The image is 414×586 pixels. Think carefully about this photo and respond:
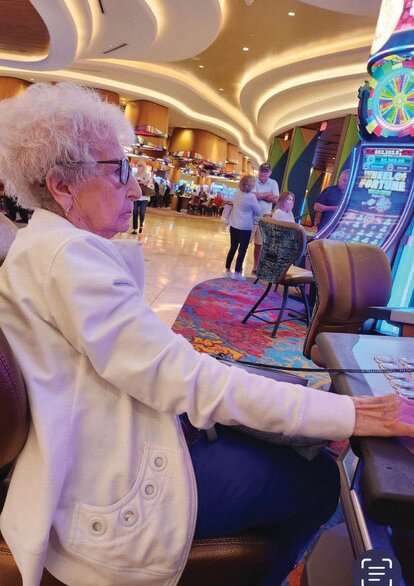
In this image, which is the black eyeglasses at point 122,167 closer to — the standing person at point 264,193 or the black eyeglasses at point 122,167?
the black eyeglasses at point 122,167

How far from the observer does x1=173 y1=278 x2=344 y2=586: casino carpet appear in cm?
317

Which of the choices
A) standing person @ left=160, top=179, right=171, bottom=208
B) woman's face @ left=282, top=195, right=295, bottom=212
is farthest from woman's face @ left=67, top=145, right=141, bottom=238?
standing person @ left=160, top=179, right=171, bottom=208

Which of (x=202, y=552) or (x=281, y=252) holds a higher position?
(x=281, y=252)

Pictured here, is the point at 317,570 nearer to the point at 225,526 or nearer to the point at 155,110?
the point at 225,526

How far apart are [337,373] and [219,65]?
26.7 feet

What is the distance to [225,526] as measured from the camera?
859 millimetres

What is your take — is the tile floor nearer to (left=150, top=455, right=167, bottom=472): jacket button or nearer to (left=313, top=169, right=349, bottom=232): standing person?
(left=313, top=169, right=349, bottom=232): standing person

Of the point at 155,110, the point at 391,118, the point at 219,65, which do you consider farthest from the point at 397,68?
the point at 155,110

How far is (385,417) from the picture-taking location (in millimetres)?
725

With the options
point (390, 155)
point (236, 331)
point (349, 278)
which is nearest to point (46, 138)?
point (349, 278)

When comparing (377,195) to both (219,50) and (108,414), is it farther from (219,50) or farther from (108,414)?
(219,50)

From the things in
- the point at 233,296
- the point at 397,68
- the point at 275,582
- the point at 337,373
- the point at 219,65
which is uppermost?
the point at 219,65

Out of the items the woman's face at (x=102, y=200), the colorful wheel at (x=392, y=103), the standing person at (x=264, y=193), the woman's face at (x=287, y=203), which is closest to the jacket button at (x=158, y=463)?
the woman's face at (x=102, y=200)

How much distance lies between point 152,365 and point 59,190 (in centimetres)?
44
